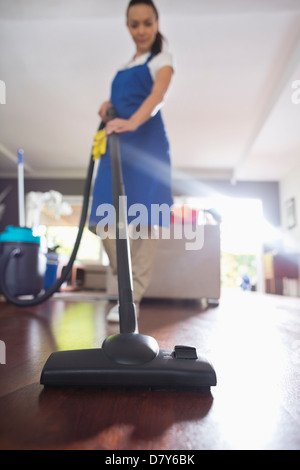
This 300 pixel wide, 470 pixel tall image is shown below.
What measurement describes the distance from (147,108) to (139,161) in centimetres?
24

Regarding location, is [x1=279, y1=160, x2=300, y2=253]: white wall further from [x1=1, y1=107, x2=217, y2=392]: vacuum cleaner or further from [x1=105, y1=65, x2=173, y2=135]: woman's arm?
[x1=1, y1=107, x2=217, y2=392]: vacuum cleaner

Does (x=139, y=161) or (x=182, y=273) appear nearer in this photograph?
(x=139, y=161)

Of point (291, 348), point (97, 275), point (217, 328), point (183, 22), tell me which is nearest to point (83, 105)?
point (183, 22)

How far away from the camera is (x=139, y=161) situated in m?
1.52

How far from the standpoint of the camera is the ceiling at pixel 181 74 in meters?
3.14

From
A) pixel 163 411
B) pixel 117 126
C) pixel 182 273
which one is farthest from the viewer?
pixel 182 273

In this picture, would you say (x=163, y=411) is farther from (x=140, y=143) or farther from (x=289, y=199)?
(x=289, y=199)

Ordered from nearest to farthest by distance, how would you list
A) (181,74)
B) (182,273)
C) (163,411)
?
(163,411) → (182,273) → (181,74)

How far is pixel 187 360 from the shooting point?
63 centimetres

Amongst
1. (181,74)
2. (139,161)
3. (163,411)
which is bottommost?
(163,411)

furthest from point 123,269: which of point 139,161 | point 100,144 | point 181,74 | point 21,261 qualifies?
point 181,74

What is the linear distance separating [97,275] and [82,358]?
4605mm

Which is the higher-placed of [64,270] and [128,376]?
[64,270]

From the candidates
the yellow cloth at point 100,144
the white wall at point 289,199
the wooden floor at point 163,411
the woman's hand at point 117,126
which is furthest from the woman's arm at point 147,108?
the white wall at point 289,199
